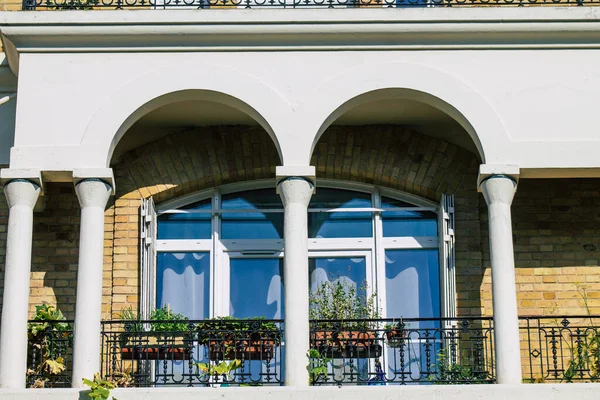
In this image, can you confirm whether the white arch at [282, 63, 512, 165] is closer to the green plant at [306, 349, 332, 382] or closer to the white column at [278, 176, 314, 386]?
the white column at [278, 176, 314, 386]

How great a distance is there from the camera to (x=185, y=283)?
620 inches

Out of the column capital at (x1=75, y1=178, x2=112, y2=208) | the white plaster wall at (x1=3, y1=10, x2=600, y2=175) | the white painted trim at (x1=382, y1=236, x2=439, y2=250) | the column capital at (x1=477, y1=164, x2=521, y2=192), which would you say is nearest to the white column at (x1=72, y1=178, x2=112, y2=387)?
the column capital at (x1=75, y1=178, x2=112, y2=208)

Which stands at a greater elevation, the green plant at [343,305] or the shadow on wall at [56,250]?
the shadow on wall at [56,250]

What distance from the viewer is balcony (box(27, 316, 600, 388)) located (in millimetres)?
14008

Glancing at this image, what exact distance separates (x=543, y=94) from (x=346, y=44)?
213 centimetres

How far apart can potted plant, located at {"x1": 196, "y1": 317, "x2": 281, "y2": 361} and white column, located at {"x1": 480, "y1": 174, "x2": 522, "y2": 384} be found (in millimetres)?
2274

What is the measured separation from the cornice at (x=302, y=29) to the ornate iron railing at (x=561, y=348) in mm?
3009

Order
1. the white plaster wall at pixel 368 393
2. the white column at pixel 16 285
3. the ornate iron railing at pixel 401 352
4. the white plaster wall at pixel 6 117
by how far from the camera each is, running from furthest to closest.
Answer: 1. the white plaster wall at pixel 6 117
2. the ornate iron railing at pixel 401 352
3. the white column at pixel 16 285
4. the white plaster wall at pixel 368 393

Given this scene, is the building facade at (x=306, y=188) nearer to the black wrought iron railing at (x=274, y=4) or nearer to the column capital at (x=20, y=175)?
the column capital at (x=20, y=175)

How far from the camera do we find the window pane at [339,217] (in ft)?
52.3

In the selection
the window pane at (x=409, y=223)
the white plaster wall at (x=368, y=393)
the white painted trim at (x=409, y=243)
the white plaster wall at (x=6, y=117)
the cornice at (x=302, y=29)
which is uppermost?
the cornice at (x=302, y=29)

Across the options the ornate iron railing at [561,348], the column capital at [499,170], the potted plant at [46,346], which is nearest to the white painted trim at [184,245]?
the potted plant at [46,346]

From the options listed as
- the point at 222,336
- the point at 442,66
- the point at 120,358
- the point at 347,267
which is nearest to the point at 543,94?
the point at 442,66

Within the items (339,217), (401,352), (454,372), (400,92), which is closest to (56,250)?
(339,217)
